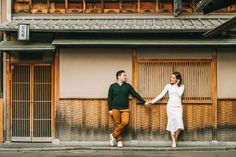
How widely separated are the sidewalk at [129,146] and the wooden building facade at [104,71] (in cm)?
18

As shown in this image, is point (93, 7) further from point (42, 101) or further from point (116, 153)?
point (116, 153)

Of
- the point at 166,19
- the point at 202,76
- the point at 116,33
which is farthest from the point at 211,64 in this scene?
the point at 116,33

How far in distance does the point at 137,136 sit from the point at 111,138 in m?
0.85

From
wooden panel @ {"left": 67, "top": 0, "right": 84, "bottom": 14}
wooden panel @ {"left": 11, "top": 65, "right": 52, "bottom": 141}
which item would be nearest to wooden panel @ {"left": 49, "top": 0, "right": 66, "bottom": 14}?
wooden panel @ {"left": 67, "top": 0, "right": 84, "bottom": 14}

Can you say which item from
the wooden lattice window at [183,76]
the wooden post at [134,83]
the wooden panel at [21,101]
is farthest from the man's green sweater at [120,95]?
the wooden panel at [21,101]

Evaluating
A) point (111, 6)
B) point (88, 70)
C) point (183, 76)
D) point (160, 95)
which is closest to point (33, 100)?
point (88, 70)

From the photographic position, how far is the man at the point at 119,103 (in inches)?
621

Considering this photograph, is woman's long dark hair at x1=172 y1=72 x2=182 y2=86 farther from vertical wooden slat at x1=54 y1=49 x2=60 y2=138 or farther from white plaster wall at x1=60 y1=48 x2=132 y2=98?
vertical wooden slat at x1=54 y1=49 x2=60 y2=138

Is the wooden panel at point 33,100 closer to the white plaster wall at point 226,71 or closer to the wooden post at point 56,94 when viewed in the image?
the wooden post at point 56,94

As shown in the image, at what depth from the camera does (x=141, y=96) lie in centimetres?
1623

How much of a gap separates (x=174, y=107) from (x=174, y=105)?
6 centimetres

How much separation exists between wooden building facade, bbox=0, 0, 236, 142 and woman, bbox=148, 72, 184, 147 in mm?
314

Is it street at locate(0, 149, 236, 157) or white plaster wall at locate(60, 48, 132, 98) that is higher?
white plaster wall at locate(60, 48, 132, 98)

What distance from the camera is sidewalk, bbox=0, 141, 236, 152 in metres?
15.4
